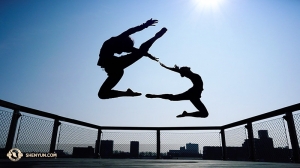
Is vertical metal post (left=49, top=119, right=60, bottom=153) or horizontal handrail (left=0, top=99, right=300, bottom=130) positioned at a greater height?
horizontal handrail (left=0, top=99, right=300, bottom=130)

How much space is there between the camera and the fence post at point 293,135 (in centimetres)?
490

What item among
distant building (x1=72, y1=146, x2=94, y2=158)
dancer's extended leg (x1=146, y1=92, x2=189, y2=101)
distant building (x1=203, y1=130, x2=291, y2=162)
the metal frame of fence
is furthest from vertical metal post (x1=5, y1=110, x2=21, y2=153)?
distant building (x1=203, y1=130, x2=291, y2=162)

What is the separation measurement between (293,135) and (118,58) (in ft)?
16.6

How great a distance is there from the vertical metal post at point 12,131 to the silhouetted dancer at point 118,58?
304cm

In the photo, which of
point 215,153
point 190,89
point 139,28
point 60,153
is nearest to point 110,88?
point 139,28

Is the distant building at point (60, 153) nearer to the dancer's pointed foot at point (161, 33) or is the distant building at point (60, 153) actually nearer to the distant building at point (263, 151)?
the dancer's pointed foot at point (161, 33)

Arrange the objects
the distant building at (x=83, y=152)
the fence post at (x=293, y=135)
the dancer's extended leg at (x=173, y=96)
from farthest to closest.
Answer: the distant building at (x=83, y=152), the fence post at (x=293, y=135), the dancer's extended leg at (x=173, y=96)

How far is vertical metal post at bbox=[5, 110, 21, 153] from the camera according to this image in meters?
4.93

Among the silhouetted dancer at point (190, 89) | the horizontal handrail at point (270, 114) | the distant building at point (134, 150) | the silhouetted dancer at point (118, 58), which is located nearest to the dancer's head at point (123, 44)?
the silhouetted dancer at point (118, 58)

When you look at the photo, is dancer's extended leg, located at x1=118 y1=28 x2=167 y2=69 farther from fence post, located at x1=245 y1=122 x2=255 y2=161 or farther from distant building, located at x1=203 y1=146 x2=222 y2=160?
distant building, located at x1=203 y1=146 x2=222 y2=160

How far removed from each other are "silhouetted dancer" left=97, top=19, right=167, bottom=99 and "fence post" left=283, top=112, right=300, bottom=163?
435 centimetres

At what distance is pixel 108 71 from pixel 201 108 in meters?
2.46

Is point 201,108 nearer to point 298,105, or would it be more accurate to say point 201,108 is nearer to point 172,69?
point 172,69

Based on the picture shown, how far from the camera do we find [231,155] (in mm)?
8125
